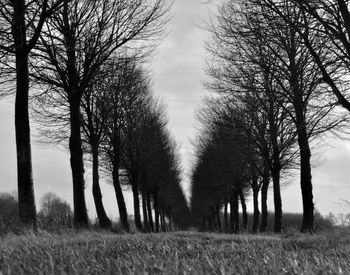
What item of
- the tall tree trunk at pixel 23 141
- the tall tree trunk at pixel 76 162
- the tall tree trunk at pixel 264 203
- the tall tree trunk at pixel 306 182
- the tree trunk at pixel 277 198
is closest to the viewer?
the tall tree trunk at pixel 23 141

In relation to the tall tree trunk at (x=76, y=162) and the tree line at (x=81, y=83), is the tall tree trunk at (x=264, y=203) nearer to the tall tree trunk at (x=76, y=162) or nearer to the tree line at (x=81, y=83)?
the tree line at (x=81, y=83)

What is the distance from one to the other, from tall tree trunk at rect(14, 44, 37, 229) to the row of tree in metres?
5.29

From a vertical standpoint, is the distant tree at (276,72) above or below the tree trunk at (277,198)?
above

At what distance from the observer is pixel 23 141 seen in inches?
480

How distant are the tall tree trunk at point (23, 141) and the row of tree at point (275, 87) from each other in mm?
5289

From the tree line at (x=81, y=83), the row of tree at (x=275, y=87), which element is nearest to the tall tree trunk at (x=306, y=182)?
the row of tree at (x=275, y=87)

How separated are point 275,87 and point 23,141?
9364 millimetres

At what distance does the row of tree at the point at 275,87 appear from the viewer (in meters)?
13.1

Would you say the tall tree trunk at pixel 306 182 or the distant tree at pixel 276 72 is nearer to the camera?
the distant tree at pixel 276 72

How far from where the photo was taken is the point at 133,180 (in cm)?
2992

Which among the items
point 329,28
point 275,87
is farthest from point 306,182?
point 329,28

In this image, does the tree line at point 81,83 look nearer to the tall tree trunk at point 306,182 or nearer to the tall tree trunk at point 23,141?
→ the tall tree trunk at point 23,141

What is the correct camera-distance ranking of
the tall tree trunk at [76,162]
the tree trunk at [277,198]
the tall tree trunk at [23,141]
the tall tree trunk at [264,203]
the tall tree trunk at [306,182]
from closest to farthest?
the tall tree trunk at [23,141], the tall tree trunk at [76,162], the tall tree trunk at [306,182], the tree trunk at [277,198], the tall tree trunk at [264,203]

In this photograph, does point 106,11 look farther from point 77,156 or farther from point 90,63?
point 77,156
